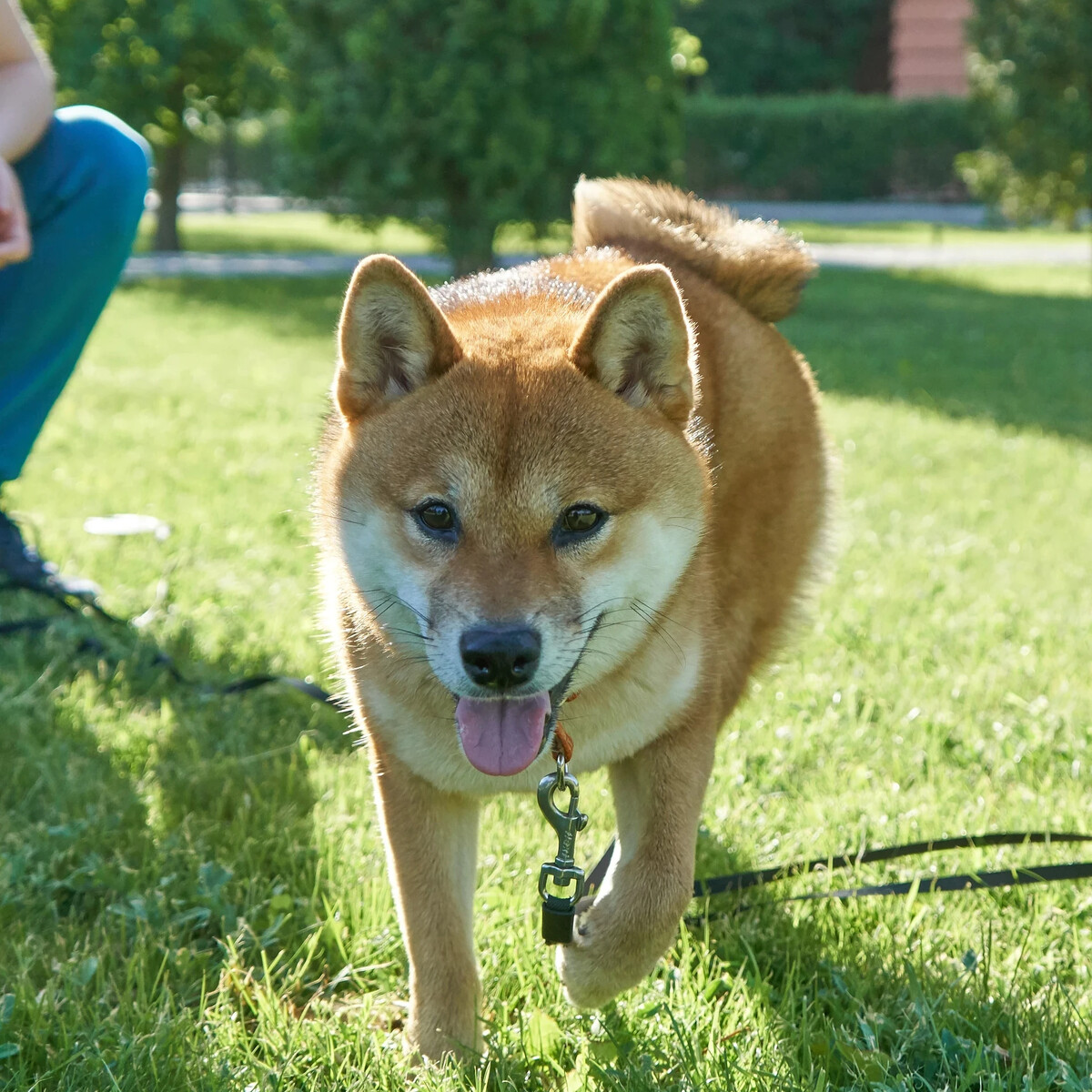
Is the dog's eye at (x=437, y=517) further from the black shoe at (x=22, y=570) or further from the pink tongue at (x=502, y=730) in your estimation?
the black shoe at (x=22, y=570)

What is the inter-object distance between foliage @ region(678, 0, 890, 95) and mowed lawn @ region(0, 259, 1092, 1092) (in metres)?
32.3

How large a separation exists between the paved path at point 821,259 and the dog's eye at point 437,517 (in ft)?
41.6

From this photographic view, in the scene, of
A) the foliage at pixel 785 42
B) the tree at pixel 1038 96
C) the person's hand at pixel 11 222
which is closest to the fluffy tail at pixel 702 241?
the person's hand at pixel 11 222

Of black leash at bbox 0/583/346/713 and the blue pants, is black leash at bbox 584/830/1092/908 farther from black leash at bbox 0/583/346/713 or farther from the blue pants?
the blue pants

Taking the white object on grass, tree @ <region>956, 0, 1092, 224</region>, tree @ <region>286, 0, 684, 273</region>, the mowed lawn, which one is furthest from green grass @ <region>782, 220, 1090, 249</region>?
the white object on grass

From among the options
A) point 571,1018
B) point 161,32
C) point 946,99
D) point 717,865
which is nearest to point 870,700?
point 717,865

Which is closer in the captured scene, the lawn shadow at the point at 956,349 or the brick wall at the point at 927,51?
the lawn shadow at the point at 956,349

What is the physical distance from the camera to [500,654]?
6.84ft

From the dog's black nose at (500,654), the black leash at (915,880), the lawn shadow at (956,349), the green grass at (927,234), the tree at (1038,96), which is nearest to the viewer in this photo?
the dog's black nose at (500,654)

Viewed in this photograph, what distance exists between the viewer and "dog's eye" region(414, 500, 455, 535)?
7.59 ft

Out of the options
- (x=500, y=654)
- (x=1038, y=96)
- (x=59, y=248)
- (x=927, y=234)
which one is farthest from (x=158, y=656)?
(x=927, y=234)

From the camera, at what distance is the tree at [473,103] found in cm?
1319

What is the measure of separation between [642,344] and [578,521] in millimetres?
396

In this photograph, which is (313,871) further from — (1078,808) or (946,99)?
(946,99)
